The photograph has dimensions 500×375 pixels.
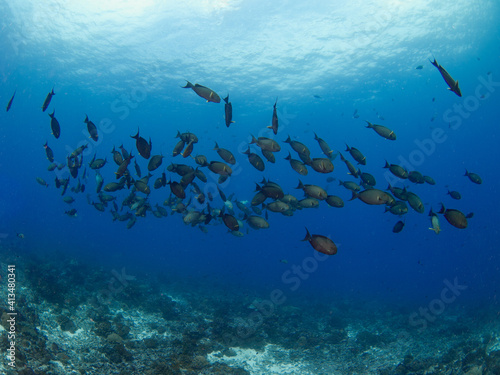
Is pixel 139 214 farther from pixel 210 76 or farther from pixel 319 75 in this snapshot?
pixel 319 75

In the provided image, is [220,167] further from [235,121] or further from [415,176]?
[235,121]

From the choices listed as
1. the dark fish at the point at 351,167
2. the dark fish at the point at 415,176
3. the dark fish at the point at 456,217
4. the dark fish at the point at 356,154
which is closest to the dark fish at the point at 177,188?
the dark fish at the point at 351,167

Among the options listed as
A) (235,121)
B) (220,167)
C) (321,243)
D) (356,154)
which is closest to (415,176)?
(356,154)

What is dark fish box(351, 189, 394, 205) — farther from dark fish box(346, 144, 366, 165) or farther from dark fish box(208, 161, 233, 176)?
dark fish box(208, 161, 233, 176)

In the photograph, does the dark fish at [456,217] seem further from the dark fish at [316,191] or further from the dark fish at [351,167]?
the dark fish at [351,167]

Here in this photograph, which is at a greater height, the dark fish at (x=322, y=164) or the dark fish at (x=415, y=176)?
the dark fish at (x=415, y=176)

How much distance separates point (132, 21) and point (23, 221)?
4262 centimetres

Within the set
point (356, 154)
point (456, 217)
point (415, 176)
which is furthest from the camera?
point (415, 176)

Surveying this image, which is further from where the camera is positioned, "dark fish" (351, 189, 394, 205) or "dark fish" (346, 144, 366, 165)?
"dark fish" (346, 144, 366, 165)

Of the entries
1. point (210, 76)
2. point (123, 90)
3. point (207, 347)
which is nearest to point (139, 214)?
point (207, 347)

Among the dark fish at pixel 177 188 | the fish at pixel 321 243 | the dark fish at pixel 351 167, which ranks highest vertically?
the dark fish at pixel 351 167

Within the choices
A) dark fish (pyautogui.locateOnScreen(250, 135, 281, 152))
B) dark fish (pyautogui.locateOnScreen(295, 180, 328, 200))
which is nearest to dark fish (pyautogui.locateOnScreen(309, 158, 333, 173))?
dark fish (pyautogui.locateOnScreen(295, 180, 328, 200))

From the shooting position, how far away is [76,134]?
211 ft

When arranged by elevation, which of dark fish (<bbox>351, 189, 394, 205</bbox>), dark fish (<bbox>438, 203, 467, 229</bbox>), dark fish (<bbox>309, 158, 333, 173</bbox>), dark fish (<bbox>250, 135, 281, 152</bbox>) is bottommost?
dark fish (<bbox>438, 203, 467, 229</bbox>)
